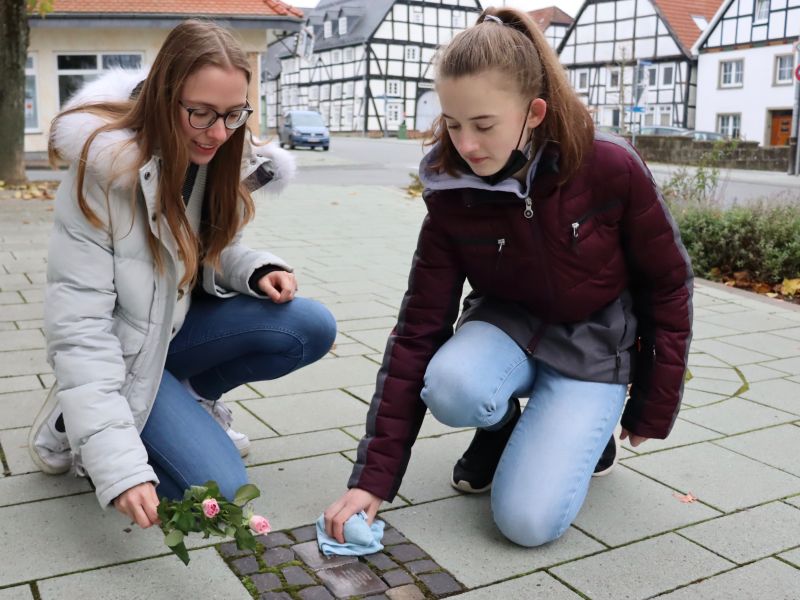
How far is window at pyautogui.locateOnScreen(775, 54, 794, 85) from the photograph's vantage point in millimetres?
36094

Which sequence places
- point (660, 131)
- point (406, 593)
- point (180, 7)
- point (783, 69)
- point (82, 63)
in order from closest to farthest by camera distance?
point (406, 593) < point (180, 7) < point (82, 63) < point (660, 131) < point (783, 69)

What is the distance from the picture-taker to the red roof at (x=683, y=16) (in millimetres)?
41000

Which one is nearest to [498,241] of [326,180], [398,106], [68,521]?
[68,521]

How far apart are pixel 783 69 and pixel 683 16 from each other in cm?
703

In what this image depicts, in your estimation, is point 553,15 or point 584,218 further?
point 553,15

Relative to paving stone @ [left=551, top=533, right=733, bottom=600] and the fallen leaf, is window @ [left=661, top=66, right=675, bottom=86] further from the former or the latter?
paving stone @ [left=551, top=533, right=733, bottom=600]

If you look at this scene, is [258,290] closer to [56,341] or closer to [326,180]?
[56,341]

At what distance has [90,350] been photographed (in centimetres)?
230

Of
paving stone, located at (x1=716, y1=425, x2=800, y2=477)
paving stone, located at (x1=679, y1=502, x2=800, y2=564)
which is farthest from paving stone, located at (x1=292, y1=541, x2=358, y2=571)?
paving stone, located at (x1=716, y1=425, x2=800, y2=477)

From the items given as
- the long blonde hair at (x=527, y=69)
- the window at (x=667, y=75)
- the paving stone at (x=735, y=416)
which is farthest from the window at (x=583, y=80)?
the long blonde hair at (x=527, y=69)

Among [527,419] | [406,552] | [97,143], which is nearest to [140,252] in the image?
[97,143]

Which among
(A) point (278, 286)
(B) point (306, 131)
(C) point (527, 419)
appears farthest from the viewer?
(B) point (306, 131)

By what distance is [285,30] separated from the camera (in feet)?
74.2

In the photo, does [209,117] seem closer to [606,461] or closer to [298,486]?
[298,486]
